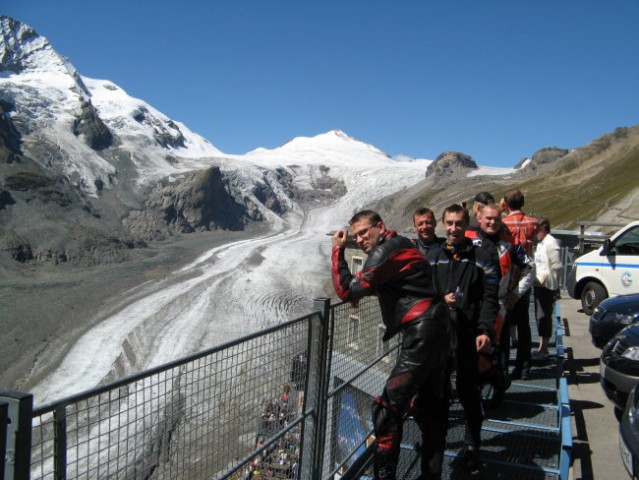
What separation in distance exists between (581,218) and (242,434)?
56.9 m

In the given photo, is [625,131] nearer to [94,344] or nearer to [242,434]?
[94,344]

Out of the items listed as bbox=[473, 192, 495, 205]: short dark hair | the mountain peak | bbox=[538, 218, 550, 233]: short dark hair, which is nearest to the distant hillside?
bbox=[538, 218, 550, 233]: short dark hair

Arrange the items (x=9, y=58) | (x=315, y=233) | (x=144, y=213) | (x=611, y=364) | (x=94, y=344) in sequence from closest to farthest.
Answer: (x=611, y=364), (x=94, y=344), (x=144, y=213), (x=315, y=233), (x=9, y=58)

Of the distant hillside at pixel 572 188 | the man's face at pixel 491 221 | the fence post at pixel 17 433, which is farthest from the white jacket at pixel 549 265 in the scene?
the distant hillside at pixel 572 188

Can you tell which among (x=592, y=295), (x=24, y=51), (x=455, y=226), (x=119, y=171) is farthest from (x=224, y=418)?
(x=24, y=51)

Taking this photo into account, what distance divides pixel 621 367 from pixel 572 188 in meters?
72.8

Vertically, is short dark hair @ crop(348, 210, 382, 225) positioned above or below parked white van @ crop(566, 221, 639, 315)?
above

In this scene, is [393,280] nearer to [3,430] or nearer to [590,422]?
[3,430]

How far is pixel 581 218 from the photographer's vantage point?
54.1 meters

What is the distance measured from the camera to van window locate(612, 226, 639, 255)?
1018 cm

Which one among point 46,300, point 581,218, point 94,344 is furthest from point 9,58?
point 581,218

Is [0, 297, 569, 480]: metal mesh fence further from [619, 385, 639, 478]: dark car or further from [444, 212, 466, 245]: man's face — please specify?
[619, 385, 639, 478]: dark car

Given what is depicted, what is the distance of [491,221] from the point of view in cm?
479

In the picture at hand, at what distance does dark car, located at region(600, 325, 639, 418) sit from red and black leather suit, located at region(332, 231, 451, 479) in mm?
2681
